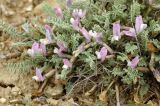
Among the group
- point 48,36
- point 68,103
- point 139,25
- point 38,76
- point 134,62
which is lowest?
point 68,103

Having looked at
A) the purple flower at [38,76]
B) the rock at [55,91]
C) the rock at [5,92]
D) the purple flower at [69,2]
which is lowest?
the rock at [5,92]

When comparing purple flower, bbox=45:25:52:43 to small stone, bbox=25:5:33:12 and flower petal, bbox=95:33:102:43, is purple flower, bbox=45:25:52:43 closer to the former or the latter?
flower petal, bbox=95:33:102:43

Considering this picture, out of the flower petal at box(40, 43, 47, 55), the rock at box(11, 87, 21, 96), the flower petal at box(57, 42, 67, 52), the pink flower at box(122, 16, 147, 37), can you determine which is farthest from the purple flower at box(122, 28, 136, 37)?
the rock at box(11, 87, 21, 96)

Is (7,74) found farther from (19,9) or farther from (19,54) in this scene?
(19,9)

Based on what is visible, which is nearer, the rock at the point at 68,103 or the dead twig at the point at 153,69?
the dead twig at the point at 153,69

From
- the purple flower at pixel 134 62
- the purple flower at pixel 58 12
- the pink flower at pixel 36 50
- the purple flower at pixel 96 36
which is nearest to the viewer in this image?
the purple flower at pixel 134 62

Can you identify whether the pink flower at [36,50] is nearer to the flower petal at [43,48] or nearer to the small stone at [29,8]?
the flower petal at [43,48]

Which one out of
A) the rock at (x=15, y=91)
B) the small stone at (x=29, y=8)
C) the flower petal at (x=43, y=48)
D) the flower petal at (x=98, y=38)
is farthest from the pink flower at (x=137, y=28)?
the small stone at (x=29, y=8)

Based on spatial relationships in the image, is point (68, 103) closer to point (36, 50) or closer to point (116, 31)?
point (36, 50)

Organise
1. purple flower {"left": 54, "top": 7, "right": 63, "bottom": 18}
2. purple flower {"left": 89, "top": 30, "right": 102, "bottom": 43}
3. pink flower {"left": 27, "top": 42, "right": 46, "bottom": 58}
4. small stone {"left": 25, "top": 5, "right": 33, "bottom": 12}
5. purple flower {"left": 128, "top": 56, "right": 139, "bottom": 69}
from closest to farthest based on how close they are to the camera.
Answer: purple flower {"left": 128, "top": 56, "right": 139, "bottom": 69}
purple flower {"left": 89, "top": 30, "right": 102, "bottom": 43}
pink flower {"left": 27, "top": 42, "right": 46, "bottom": 58}
purple flower {"left": 54, "top": 7, "right": 63, "bottom": 18}
small stone {"left": 25, "top": 5, "right": 33, "bottom": 12}

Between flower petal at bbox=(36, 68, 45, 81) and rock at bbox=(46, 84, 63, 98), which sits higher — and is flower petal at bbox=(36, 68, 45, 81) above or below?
above

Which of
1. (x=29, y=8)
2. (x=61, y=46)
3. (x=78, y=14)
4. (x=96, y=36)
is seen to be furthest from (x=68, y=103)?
(x=29, y=8)

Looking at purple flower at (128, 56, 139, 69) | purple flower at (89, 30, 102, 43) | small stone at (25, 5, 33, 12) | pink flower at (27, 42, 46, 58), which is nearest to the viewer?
purple flower at (128, 56, 139, 69)
